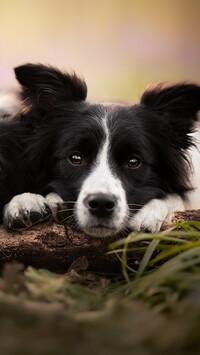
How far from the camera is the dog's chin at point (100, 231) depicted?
321 centimetres

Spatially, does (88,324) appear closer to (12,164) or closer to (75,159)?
(75,159)

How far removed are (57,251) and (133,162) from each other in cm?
103

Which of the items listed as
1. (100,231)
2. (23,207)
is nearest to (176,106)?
(100,231)

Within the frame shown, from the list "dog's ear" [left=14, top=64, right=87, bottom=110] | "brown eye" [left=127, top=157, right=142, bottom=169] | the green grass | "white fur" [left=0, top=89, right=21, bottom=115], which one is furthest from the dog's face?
the green grass

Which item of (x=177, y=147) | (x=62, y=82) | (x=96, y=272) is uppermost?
(x=62, y=82)

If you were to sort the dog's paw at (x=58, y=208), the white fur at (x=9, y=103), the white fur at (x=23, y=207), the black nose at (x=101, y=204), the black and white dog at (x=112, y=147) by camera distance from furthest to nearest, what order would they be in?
the white fur at (x=9, y=103) < the black and white dog at (x=112, y=147) < the dog's paw at (x=58, y=208) < the white fur at (x=23, y=207) < the black nose at (x=101, y=204)

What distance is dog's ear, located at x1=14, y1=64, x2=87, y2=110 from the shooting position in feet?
13.3

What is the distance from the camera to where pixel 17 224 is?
3234mm

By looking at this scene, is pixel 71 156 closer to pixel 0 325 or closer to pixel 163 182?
pixel 163 182

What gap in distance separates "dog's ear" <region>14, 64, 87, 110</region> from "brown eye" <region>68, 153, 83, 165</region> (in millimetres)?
525

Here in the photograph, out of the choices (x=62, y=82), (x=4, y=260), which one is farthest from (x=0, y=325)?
(x=62, y=82)

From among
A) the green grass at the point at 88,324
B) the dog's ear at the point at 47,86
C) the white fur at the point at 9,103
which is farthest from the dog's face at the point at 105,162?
the green grass at the point at 88,324

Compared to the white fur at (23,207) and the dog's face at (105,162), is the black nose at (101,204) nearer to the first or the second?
the dog's face at (105,162)

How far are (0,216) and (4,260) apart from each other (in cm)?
55
